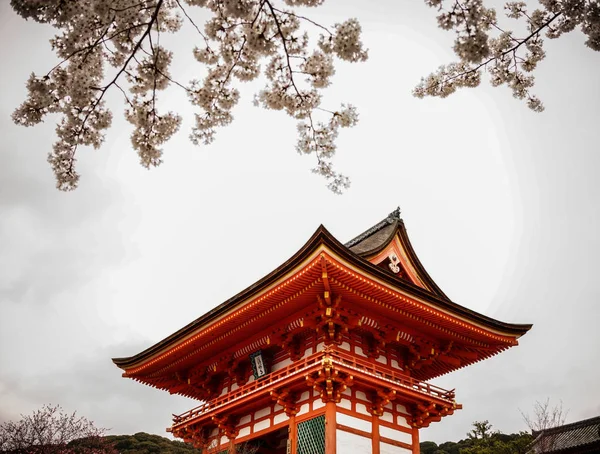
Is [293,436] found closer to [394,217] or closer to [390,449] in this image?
[390,449]

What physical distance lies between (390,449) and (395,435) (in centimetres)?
52

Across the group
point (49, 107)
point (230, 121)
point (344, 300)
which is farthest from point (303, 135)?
point (344, 300)

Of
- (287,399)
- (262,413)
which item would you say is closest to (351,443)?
(287,399)

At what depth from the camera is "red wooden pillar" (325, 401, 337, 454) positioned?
12.9 metres

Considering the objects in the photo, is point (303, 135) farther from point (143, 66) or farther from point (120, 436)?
point (120, 436)

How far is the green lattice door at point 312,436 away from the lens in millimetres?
13445

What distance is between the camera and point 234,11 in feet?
18.0

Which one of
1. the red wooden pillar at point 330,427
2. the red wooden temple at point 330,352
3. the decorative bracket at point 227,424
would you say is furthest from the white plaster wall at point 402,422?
the decorative bracket at point 227,424

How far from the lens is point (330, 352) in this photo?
44.1 ft

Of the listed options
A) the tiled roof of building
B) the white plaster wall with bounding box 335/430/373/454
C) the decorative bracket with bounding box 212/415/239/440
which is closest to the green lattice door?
the white plaster wall with bounding box 335/430/373/454

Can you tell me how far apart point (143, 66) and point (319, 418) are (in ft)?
36.0

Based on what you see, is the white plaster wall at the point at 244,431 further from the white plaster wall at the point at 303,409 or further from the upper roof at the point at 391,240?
the upper roof at the point at 391,240

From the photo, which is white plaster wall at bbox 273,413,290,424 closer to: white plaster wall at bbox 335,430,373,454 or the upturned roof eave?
white plaster wall at bbox 335,430,373,454

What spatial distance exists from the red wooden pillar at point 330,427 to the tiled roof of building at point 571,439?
629 inches
